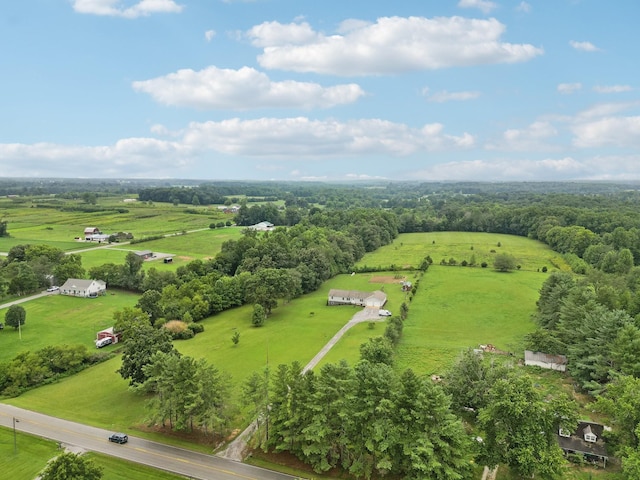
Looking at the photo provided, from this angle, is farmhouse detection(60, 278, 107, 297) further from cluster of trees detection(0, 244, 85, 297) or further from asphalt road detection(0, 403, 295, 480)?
asphalt road detection(0, 403, 295, 480)

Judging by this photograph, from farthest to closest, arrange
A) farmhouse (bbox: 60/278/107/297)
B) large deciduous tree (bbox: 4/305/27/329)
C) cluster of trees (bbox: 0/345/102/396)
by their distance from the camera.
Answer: farmhouse (bbox: 60/278/107/297)
large deciduous tree (bbox: 4/305/27/329)
cluster of trees (bbox: 0/345/102/396)

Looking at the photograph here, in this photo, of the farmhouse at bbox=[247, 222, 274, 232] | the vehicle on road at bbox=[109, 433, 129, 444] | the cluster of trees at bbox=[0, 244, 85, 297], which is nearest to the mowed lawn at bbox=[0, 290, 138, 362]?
the cluster of trees at bbox=[0, 244, 85, 297]

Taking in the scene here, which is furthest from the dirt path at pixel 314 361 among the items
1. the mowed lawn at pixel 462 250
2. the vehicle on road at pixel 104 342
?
the mowed lawn at pixel 462 250

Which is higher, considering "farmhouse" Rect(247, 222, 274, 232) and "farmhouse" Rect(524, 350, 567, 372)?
"farmhouse" Rect(247, 222, 274, 232)

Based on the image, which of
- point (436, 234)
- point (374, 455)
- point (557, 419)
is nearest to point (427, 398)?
point (374, 455)

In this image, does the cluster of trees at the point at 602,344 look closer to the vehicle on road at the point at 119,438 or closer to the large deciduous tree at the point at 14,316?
the vehicle on road at the point at 119,438

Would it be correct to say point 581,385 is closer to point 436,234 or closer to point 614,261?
point 614,261
